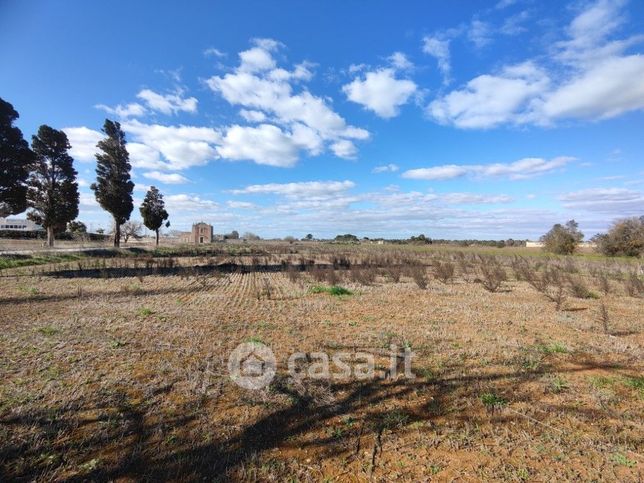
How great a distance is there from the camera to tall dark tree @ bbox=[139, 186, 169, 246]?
41656 mm

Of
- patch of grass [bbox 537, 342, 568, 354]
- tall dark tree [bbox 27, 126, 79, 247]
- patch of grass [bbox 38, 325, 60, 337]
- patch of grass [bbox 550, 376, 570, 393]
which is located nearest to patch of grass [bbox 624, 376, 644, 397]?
patch of grass [bbox 550, 376, 570, 393]

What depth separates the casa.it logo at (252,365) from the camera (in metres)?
4.25

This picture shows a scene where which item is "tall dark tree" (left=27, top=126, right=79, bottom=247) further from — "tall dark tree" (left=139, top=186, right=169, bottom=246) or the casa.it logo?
the casa.it logo

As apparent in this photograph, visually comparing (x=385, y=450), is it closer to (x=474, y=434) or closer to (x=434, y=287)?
(x=474, y=434)

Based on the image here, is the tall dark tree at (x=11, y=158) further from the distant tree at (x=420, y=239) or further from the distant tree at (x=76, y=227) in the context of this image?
the distant tree at (x=420, y=239)

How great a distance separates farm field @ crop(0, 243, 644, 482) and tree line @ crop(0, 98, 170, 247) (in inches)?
626

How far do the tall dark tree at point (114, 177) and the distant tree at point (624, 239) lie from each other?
4742cm

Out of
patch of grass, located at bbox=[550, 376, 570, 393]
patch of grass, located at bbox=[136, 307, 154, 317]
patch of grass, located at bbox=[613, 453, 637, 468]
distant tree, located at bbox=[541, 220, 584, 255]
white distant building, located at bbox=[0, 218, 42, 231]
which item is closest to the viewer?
patch of grass, located at bbox=[613, 453, 637, 468]

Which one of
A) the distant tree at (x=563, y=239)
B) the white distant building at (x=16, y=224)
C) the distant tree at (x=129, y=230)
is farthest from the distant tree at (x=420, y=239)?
the white distant building at (x=16, y=224)

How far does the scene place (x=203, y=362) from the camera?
15.9 feet

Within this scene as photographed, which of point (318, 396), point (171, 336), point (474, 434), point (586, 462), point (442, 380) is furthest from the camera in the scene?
point (171, 336)

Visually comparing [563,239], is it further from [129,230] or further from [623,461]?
[129,230]

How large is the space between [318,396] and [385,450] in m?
1.14

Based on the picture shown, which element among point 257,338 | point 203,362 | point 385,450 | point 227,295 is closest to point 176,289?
point 227,295
